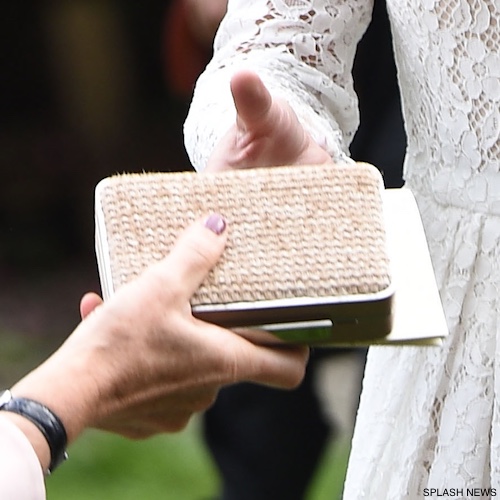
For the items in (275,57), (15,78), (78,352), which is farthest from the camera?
(15,78)

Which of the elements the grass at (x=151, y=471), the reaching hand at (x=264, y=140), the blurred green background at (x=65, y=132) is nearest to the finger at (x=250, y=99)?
the reaching hand at (x=264, y=140)

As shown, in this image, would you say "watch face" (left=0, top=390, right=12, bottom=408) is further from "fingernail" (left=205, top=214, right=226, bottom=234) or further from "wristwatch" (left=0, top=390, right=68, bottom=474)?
"fingernail" (left=205, top=214, right=226, bottom=234)

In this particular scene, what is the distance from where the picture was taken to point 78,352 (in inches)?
25.6

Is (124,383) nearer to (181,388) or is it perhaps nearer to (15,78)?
(181,388)

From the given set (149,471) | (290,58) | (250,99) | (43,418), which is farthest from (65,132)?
(43,418)

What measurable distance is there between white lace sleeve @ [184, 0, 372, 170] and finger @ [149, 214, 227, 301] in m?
0.19

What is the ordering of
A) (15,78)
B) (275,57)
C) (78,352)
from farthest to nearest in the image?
(15,78)
(275,57)
(78,352)

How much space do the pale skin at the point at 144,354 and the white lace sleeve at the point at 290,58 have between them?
212 mm

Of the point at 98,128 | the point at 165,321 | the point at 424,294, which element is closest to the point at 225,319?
the point at 165,321

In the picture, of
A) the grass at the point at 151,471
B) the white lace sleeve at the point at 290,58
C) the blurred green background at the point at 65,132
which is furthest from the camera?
the blurred green background at the point at 65,132

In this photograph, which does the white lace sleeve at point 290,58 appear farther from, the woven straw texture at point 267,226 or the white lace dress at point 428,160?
the woven straw texture at point 267,226

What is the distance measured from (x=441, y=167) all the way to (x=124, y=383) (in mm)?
354

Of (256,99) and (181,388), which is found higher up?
(256,99)

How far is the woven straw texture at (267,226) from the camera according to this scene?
2.14 ft
